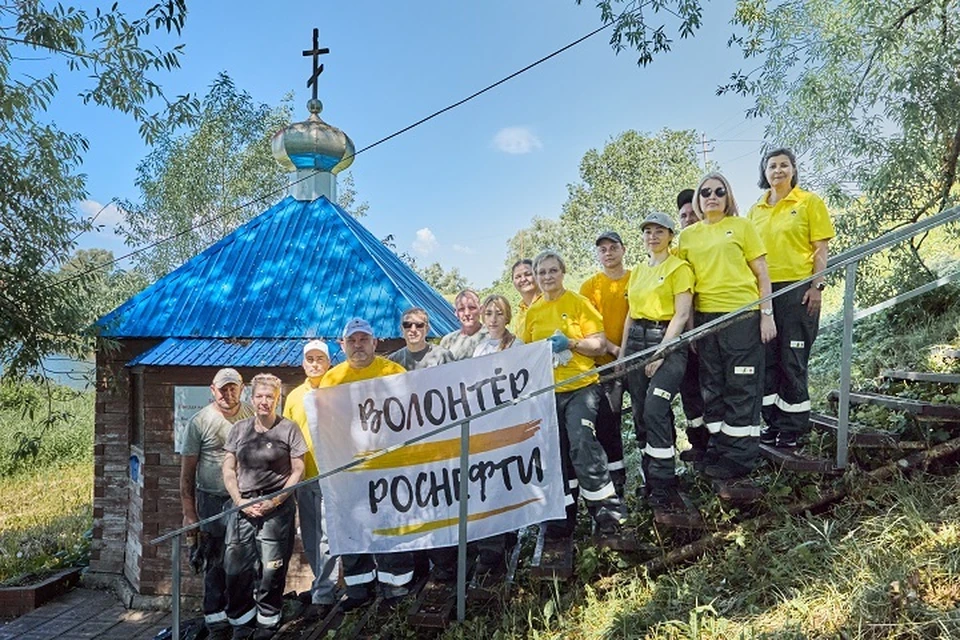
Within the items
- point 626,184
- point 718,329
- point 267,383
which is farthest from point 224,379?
point 626,184

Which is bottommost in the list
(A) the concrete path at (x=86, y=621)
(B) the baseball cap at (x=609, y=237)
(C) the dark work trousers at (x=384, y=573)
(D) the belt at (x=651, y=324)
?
(A) the concrete path at (x=86, y=621)

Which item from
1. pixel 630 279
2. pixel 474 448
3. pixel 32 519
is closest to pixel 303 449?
pixel 474 448

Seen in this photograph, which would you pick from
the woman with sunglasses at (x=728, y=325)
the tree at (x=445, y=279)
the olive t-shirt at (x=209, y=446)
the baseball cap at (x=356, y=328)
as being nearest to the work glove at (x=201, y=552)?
the olive t-shirt at (x=209, y=446)

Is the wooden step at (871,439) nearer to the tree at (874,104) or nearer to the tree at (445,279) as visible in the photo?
the tree at (874,104)

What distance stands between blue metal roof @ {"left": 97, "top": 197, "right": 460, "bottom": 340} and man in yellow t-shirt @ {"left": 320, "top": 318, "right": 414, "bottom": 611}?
199 cm

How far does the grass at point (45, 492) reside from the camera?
8.70 m

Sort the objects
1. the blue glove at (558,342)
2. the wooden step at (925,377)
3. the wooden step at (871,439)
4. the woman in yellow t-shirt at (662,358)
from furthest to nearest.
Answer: the wooden step at (925,377) → the blue glove at (558,342) → the wooden step at (871,439) → the woman in yellow t-shirt at (662,358)

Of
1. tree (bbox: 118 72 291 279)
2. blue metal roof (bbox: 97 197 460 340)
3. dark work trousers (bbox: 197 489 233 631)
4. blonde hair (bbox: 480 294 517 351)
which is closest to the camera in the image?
blonde hair (bbox: 480 294 517 351)

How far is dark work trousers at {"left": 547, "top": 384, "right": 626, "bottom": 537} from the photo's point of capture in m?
3.95

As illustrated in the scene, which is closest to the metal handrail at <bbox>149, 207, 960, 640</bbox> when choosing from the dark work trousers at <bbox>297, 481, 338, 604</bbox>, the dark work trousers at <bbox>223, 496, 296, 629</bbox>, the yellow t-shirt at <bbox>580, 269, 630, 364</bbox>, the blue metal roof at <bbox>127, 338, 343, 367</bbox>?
the yellow t-shirt at <bbox>580, 269, 630, 364</bbox>

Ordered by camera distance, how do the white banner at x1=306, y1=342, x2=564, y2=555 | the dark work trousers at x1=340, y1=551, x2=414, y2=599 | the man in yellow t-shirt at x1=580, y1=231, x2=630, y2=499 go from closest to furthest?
the white banner at x1=306, y1=342, x2=564, y2=555
the man in yellow t-shirt at x1=580, y1=231, x2=630, y2=499
the dark work trousers at x1=340, y1=551, x2=414, y2=599

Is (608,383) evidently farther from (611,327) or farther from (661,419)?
(661,419)

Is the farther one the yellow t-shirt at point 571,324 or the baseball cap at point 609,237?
the baseball cap at point 609,237

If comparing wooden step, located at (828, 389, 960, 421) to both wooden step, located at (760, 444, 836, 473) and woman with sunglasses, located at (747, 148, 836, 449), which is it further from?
wooden step, located at (760, 444, 836, 473)
